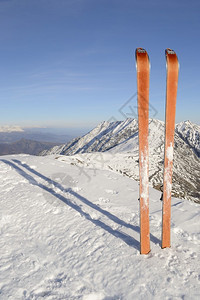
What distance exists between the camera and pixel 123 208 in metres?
8.52

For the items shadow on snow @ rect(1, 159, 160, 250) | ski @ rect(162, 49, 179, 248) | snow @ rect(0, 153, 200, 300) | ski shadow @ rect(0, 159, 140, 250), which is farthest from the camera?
shadow on snow @ rect(1, 159, 160, 250)

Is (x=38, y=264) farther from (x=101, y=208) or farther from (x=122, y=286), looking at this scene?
(x=101, y=208)

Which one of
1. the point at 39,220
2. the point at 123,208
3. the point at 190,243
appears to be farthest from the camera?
the point at 123,208

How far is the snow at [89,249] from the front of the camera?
4.32 m

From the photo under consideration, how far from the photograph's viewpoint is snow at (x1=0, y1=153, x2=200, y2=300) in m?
4.32

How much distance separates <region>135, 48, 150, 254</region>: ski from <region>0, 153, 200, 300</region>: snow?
72cm

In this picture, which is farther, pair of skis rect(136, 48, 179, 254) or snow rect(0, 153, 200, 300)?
pair of skis rect(136, 48, 179, 254)

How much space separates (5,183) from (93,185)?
17.1ft

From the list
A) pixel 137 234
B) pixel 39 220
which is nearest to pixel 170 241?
pixel 137 234

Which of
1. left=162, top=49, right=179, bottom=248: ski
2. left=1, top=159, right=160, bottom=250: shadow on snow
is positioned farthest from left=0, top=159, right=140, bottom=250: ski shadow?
left=162, top=49, right=179, bottom=248: ski

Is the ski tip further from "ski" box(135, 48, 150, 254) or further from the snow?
the snow

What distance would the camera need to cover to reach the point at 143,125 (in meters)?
4.80

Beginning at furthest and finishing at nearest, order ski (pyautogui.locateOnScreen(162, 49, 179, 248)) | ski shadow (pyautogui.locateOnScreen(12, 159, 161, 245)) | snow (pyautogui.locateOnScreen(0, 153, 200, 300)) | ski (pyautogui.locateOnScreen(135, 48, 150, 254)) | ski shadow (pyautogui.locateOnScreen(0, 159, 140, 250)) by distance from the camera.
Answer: ski shadow (pyautogui.locateOnScreen(12, 159, 161, 245))
ski shadow (pyautogui.locateOnScreen(0, 159, 140, 250))
ski (pyautogui.locateOnScreen(162, 49, 179, 248))
ski (pyautogui.locateOnScreen(135, 48, 150, 254))
snow (pyautogui.locateOnScreen(0, 153, 200, 300))

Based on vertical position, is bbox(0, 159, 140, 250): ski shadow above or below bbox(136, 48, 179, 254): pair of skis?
below
